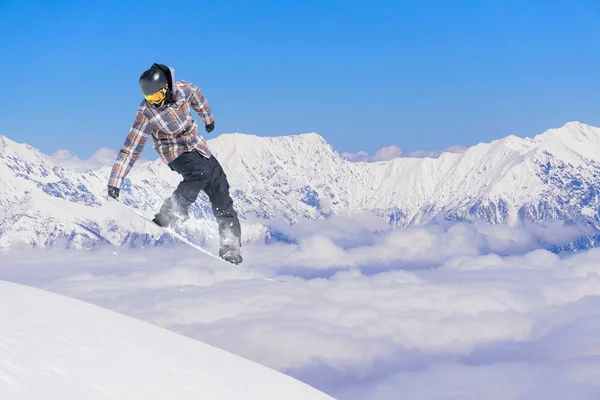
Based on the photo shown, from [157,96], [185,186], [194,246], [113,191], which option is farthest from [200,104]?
[194,246]

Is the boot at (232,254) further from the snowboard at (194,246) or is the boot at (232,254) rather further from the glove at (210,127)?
the glove at (210,127)

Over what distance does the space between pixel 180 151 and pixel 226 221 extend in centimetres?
177

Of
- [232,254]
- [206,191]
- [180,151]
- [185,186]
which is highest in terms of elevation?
[180,151]

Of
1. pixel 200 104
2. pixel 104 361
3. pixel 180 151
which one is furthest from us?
pixel 200 104

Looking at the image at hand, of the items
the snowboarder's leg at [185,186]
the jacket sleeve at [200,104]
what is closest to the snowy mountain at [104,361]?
the snowboarder's leg at [185,186]

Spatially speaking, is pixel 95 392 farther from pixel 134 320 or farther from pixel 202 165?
pixel 202 165

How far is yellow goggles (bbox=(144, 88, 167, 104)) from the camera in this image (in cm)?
964

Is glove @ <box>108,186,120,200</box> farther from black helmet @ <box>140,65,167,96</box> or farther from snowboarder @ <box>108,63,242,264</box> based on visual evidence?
black helmet @ <box>140,65,167,96</box>

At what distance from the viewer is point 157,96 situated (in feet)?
32.0

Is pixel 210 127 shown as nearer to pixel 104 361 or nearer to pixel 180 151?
pixel 180 151

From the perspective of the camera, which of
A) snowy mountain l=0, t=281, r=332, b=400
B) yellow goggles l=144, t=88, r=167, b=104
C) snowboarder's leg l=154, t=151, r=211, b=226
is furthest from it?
snowboarder's leg l=154, t=151, r=211, b=226

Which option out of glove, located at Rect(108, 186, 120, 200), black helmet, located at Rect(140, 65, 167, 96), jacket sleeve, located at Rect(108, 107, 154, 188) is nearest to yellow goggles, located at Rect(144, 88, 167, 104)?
black helmet, located at Rect(140, 65, 167, 96)

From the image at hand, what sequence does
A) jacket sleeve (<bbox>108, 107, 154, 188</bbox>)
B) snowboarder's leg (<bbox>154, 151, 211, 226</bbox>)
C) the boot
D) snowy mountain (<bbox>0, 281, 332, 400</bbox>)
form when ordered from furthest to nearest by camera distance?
the boot → snowboarder's leg (<bbox>154, 151, 211, 226</bbox>) → jacket sleeve (<bbox>108, 107, 154, 188</bbox>) → snowy mountain (<bbox>0, 281, 332, 400</bbox>)

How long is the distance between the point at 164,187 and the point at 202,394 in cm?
563
